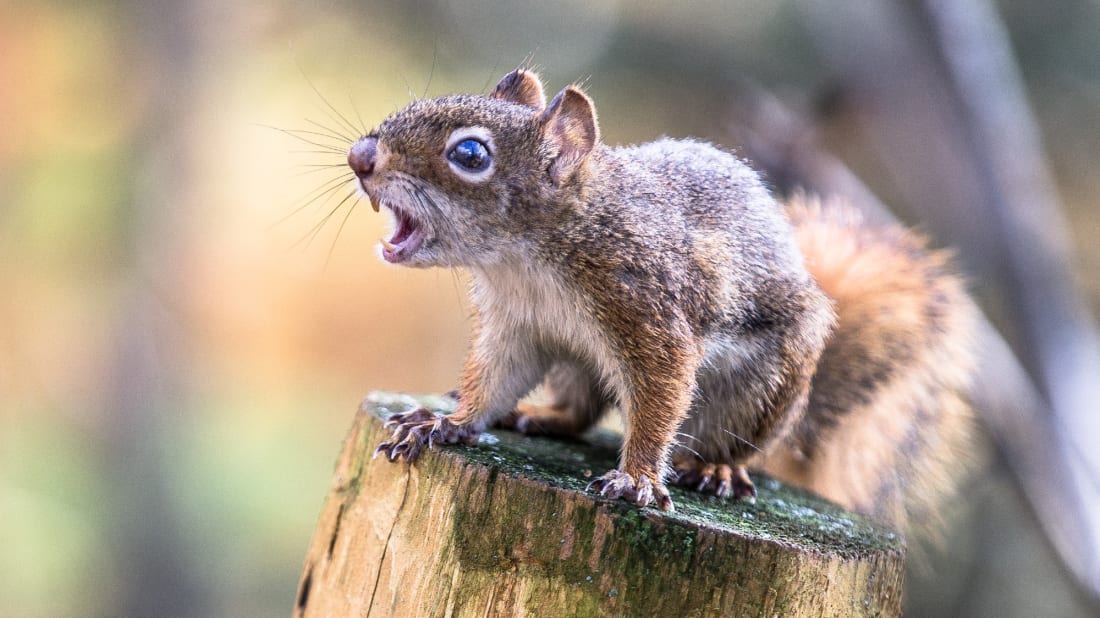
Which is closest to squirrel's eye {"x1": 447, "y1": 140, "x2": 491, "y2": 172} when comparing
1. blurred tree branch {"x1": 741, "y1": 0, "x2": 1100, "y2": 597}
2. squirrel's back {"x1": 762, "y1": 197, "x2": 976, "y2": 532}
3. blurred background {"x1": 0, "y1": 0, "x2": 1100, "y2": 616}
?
squirrel's back {"x1": 762, "y1": 197, "x2": 976, "y2": 532}

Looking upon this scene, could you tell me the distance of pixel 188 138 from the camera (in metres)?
7.64

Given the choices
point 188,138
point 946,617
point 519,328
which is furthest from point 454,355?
point 519,328

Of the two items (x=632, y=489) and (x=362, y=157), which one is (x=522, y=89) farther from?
(x=632, y=489)

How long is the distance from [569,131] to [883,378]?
1367 mm

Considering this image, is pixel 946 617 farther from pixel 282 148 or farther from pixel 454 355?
pixel 282 148

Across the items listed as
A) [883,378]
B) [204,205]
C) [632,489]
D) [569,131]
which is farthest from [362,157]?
[204,205]

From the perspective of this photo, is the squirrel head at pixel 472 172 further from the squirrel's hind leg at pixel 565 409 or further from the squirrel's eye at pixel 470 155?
the squirrel's hind leg at pixel 565 409

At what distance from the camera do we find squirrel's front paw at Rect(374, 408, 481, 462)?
1975 millimetres

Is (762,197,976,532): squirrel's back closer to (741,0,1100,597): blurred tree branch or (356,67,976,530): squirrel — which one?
(356,67,976,530): squirrel

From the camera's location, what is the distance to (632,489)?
6.04 feet

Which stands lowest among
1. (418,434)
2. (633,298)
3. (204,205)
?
(418,434)

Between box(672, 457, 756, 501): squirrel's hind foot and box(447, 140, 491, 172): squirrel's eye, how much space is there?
34.4 inches

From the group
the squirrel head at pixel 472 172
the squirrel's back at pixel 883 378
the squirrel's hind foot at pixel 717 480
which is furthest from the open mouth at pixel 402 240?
the squirrel's back at pixel 883 378

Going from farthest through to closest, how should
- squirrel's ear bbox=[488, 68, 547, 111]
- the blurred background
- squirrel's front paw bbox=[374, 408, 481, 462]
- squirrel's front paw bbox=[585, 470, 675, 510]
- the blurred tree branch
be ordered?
the blurred background < the blurred tree branch < squirrel's ear bbox=[488, 68, 547, 111] < squirrel's front paw bbox=[374, 408, 481, 462] < squirrel's front paw bbox=[585, 470, 675, 510]
